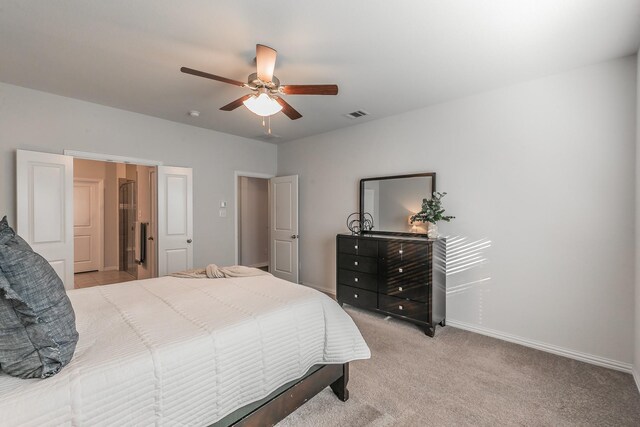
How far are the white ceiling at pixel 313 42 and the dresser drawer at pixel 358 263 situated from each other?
1.95 meters

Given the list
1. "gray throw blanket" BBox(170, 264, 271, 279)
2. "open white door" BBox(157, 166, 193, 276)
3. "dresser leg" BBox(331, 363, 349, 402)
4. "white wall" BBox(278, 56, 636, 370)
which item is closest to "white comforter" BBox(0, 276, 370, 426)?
"dresser leg" BBox(331, 363, 349, 402)

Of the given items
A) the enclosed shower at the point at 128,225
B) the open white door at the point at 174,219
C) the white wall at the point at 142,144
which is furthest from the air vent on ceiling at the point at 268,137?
the enclosed shower at the point at 128,225

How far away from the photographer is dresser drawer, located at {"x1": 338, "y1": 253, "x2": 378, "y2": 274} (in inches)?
139

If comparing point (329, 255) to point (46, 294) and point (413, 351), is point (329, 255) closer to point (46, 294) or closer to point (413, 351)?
point (413, 351)

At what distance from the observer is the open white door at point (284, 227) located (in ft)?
16.2

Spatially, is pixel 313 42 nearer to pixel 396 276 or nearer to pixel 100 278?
pixel 396 276

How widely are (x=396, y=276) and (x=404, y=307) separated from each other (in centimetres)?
35

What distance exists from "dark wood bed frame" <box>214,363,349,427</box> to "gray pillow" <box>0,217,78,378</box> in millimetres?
792

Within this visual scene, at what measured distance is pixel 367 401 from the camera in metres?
2.00

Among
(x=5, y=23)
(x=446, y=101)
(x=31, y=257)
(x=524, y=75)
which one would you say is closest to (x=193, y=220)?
(x=5, y=23)

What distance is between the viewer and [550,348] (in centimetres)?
272

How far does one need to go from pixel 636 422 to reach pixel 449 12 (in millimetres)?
2907

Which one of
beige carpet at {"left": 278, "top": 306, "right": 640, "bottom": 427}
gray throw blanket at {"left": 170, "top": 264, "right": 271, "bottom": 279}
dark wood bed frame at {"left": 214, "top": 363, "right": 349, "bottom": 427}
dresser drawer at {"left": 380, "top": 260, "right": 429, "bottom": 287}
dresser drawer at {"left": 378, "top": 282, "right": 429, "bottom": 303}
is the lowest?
beige carpet at {"left": 278, "top": 306, "right": 640, "bottom": 427}

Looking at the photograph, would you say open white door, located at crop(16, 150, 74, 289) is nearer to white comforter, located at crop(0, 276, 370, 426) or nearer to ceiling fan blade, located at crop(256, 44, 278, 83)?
white comforter, located at crop(0, 276, 370, 426)
